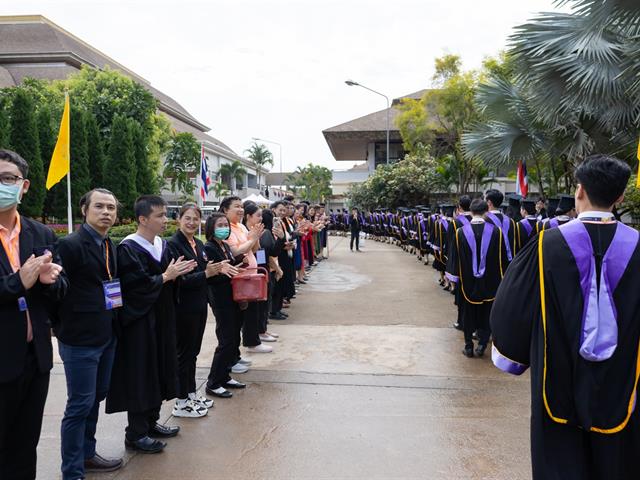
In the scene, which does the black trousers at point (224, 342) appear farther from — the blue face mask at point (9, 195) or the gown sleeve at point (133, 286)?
the blue face mask at point (9, 195)

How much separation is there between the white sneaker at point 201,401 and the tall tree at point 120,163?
18.3 meters

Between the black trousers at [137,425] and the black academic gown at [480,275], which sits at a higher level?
the black academic gown at [480,275]

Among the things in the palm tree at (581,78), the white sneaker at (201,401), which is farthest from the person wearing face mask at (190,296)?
the palm tree at (581,78)

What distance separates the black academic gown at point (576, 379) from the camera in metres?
2.36

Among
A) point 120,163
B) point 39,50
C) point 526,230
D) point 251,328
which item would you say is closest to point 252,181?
point 39,50

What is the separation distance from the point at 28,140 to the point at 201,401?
53.1ft

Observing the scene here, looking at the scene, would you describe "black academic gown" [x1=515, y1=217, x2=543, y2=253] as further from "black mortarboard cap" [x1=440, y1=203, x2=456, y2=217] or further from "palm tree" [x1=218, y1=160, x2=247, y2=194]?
"palm tree" [x1=218, y1=160, x2=247, y2=194]

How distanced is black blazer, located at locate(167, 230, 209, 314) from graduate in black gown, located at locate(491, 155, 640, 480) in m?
2.49

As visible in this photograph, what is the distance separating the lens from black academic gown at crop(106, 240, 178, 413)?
3520mm

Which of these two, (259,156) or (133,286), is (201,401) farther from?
(259,156)

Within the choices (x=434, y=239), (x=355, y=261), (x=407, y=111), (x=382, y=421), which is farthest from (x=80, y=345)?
(x=407, y=111)

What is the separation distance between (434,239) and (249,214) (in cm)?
720

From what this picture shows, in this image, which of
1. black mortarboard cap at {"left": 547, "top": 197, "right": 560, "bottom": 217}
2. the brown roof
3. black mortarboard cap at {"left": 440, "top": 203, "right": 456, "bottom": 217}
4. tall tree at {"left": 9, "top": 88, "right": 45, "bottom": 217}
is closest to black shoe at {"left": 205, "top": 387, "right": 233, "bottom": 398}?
black mortarboard cap at {"left": 547, "top": 197, "right": 560, "bottom": 217}

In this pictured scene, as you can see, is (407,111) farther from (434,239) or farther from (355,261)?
(434,239)
